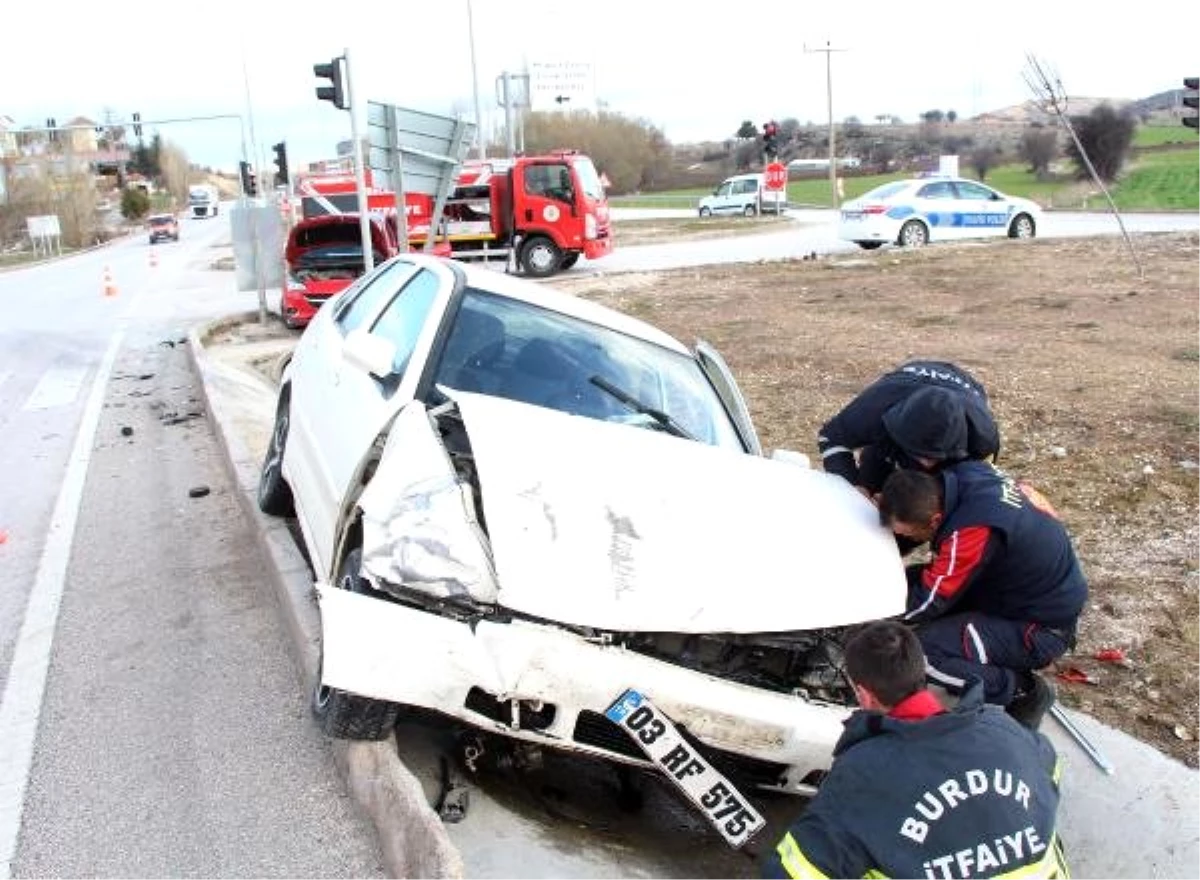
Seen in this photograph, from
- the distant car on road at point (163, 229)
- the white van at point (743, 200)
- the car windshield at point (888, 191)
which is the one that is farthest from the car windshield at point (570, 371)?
the distant car on road at point (163, 229)

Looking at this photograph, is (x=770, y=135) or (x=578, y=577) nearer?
(x=578, y=577)

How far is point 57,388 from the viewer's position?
1237 cm

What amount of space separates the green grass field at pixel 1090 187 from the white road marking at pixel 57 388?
34388mm

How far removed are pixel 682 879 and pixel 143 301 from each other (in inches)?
900

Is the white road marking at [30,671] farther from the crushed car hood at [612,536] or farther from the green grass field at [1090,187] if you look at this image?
the green grass field at [1090,187]

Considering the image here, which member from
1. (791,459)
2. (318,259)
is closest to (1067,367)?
(791,459)

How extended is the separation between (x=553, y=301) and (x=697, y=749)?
7.75 feet

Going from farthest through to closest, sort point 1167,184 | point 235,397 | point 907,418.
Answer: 1. point 1167,184
2. point 235,397
3. point 907,418

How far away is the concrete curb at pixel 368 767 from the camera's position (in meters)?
2.91

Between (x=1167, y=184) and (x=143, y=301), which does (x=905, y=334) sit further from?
(x=1167, y=184)

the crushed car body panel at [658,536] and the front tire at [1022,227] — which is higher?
the front tire at [1022,227]

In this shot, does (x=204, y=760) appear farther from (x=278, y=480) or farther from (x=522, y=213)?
(x=522, y=213)

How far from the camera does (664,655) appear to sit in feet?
10.8

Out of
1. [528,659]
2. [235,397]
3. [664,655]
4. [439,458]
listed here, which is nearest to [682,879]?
[664,655]
